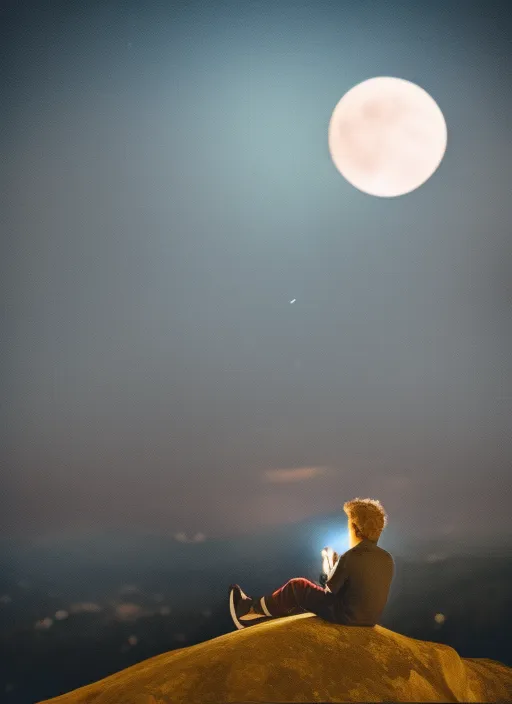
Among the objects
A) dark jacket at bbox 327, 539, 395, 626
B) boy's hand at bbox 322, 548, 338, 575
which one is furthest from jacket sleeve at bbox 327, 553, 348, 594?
boy's hand at bbox 322, 548, 338, 575

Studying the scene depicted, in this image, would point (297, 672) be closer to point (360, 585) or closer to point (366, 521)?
point (360, 585)

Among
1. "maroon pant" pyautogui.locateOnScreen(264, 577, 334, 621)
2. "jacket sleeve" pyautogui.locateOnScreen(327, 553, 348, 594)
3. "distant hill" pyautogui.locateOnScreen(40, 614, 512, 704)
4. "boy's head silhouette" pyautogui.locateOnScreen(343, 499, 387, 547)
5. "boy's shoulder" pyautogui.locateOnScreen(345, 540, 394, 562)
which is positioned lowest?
"distant hill" pyautogui.locateOnScreen(40, 614, 512, 704)

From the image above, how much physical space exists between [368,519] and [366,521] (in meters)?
0.01

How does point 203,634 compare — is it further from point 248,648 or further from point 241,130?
point 241,130

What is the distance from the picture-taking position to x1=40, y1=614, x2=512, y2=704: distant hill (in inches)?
83.7

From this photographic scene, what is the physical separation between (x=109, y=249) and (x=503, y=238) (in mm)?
2603

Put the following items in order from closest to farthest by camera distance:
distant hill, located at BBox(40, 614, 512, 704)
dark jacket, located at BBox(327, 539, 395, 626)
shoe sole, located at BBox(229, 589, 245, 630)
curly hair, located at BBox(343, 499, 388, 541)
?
distant hill, located at BBox(40, 614, 512, 704), dark jacket, located at BBox(327, 539, 395, 626), curly hair, located at BBox(343, 499, 388, 541), shoe sole, located at BBox(229, 589, 245, 630)

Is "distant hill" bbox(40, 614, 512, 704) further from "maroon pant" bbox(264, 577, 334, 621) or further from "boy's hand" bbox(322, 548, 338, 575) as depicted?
"boy's hand" bbox(322, 548, 338, 575)

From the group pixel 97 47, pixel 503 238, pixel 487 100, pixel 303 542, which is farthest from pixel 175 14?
pixel 303 542

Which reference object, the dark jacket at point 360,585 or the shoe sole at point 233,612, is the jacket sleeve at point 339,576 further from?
the shoe sole at point 233,612

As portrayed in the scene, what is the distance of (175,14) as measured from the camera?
3.89 m

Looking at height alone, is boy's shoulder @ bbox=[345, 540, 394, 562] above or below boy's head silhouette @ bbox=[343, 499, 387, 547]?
below

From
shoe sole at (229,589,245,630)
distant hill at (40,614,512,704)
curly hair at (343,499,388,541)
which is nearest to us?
distant hill at (40,614,512,704)

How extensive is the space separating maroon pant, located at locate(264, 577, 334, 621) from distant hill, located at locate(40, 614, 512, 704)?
56mm
